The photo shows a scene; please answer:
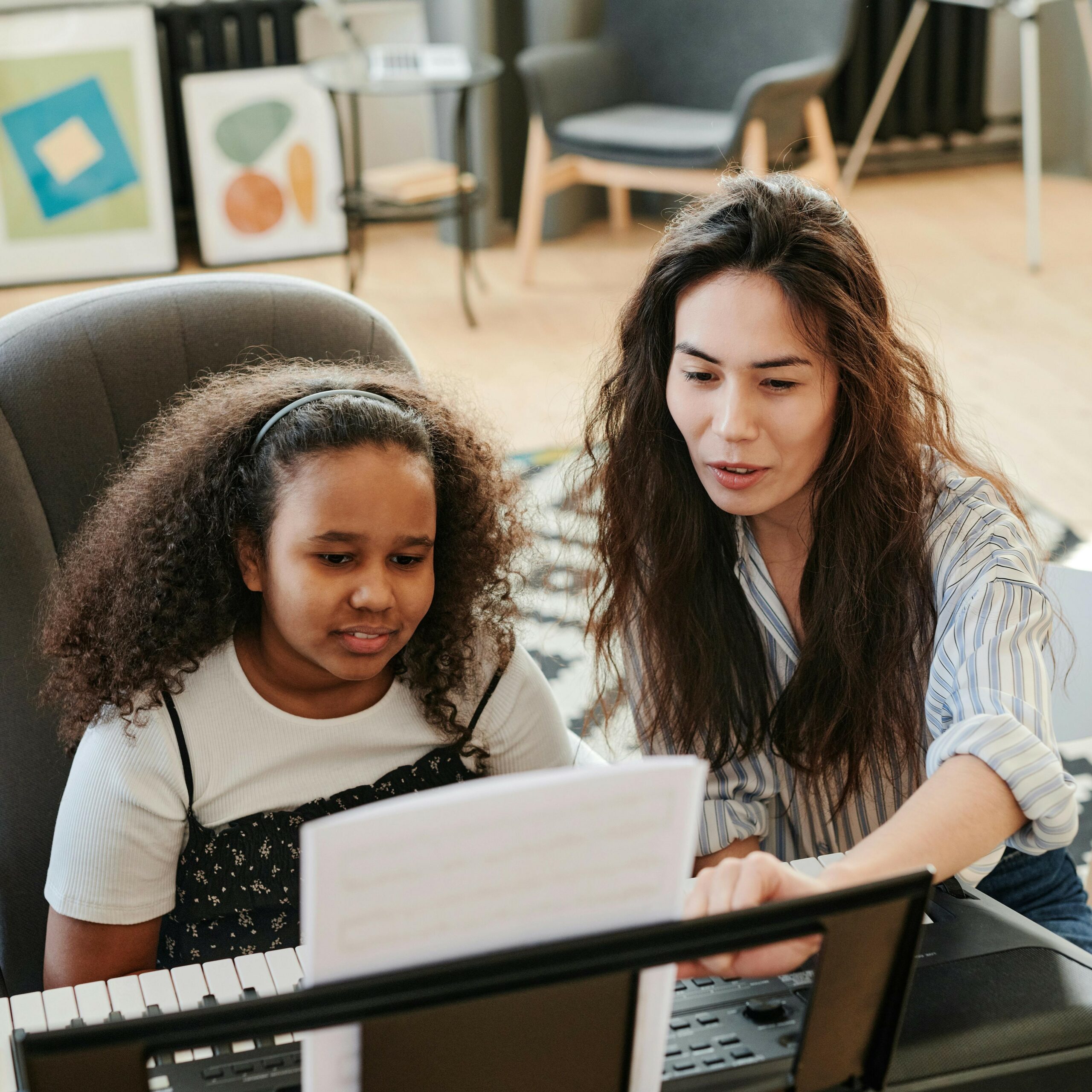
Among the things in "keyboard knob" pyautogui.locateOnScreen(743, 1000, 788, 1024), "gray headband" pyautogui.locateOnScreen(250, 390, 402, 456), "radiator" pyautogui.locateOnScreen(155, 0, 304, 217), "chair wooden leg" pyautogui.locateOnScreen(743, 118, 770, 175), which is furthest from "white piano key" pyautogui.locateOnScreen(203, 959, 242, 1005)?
"radiator" pyautogui.locateOnScreen(155, 0, 304, 217)

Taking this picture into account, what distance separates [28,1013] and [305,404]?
509 millimetres

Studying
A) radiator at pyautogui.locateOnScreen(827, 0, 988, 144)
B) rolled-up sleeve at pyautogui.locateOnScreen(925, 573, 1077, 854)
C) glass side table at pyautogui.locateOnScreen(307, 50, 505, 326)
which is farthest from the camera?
radiator at pyautogui.locateOnScreen(827, 0, 988, 144)

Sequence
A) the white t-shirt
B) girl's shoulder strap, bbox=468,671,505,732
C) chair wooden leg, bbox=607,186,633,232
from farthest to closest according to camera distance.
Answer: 1. chair wooden leg, bbox=607,186,633,232
2. girl's shoulder strap, bbox=468,671,505,732
3. the white t-shirt

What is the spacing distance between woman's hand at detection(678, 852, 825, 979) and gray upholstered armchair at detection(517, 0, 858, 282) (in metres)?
3.28

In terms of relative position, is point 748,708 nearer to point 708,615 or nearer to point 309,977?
point 708,615

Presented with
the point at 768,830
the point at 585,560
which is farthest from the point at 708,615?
the point at 585,560

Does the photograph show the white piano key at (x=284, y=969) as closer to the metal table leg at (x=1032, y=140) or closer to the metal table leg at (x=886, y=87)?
the metal table leg at (x=1032, y=140)

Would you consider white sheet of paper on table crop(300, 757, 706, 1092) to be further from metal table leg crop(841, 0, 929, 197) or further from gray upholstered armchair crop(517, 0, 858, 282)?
metal table leg crop(841, 0, 929, 197)

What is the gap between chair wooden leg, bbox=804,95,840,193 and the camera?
4.11m

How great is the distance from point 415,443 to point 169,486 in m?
0.22

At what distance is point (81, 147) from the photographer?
424 cm

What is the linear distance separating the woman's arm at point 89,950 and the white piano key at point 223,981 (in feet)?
0.73

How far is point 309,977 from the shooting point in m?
→ 0.51

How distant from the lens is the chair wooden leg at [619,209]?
4.95 metres
